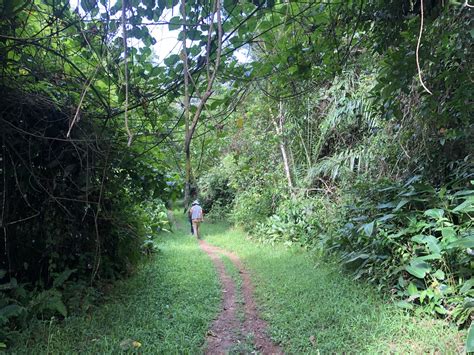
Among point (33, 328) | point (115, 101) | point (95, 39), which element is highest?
point (95, 39)

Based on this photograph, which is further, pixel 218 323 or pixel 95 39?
pixel 218 323

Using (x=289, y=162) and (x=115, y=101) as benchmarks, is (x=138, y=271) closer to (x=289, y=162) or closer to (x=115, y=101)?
(x=115, y=101)

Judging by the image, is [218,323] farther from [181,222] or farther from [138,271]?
[181,222]

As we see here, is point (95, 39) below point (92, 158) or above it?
above

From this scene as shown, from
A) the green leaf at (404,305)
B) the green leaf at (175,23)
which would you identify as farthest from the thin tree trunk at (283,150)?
the green leaf at (175,23)

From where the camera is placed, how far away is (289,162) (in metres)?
9.73

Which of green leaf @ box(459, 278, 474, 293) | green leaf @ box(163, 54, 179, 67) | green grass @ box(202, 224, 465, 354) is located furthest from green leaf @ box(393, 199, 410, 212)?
green leaf @ box(163, 54, 179, 67)

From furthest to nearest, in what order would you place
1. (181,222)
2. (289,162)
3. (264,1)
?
(181,222) → (289,162) → (264,1)

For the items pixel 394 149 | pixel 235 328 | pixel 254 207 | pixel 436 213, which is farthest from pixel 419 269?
pixel 254 207

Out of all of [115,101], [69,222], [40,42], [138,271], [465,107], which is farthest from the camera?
[138,271]

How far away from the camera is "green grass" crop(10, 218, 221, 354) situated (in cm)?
312

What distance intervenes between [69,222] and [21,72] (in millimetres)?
1982

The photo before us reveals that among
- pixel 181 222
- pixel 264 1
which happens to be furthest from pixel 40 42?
pixel 181 222

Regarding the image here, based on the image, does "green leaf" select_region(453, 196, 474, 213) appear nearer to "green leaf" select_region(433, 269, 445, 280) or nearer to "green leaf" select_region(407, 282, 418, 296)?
"green leaf" select_region(433, 269, 445, 280)
